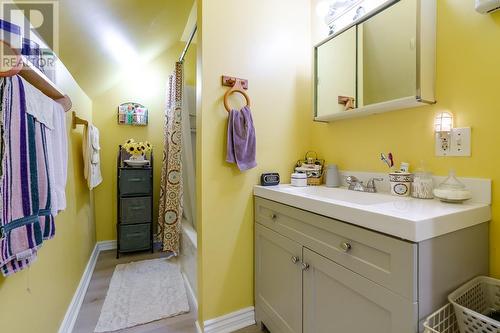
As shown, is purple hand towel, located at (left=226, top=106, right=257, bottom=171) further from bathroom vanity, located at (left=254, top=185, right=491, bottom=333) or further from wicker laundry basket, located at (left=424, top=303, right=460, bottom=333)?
wicker laundry basket, located at (left=424, top=303, right=460, bottom=333)

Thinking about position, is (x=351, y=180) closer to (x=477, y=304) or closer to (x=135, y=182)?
(x=477, y=304)

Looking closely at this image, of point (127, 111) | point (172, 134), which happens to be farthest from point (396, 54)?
point (127, 111)

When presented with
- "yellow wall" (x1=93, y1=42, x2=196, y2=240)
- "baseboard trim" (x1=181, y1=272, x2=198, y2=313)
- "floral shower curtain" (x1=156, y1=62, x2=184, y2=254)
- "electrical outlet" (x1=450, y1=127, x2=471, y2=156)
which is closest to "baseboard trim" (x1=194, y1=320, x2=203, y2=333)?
"baseboard trim" (x1=181, y1=272, x2=198, y2=313)

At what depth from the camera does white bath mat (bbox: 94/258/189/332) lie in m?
1.61

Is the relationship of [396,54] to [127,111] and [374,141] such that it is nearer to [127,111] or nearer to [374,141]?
[374,141]

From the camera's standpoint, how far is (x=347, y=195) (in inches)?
51.6

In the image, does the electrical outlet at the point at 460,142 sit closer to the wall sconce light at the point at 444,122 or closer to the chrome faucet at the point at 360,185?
the wall sconce light at the point at 444,122

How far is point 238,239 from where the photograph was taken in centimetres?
149

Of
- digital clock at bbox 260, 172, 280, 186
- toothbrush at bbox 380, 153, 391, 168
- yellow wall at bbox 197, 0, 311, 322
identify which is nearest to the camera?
toothbrush at bbox 380, 153, 391, 168

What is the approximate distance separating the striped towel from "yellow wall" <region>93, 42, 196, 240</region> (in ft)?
7.28

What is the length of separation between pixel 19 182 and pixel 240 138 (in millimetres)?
972

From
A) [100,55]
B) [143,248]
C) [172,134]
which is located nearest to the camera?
[100,55]

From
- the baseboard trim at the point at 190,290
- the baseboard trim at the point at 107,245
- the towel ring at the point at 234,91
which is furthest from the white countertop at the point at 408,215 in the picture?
the baseboard trim at the point at 107,245

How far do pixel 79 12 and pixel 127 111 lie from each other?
5.57 ft
